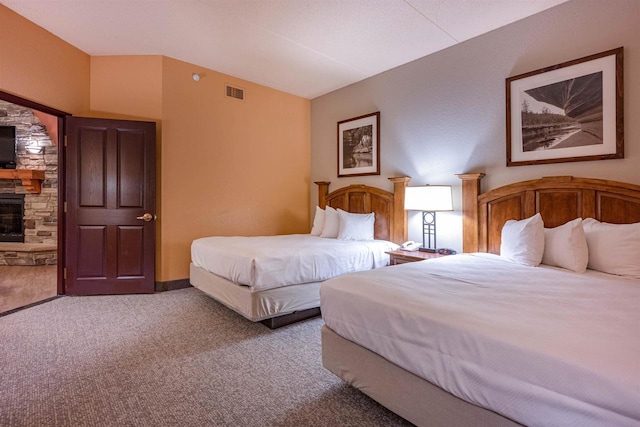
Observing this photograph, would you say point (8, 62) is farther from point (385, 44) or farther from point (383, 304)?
point (383, 304)

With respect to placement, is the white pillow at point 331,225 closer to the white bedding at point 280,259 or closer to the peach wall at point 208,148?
the white bedding at point 280,259

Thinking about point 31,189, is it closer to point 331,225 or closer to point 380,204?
point 331,225

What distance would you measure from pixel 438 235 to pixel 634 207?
170cm

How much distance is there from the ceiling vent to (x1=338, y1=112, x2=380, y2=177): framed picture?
1.55 meters

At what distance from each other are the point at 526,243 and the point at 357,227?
2.01 metres

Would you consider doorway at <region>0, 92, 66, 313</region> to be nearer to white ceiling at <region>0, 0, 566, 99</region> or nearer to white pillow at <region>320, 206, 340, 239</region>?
white ceiling at <region>0, 0, 566, 99</region>

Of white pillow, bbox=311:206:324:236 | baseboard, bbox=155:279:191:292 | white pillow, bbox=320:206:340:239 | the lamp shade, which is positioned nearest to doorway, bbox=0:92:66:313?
baseboard, bbox=155:279:191:292

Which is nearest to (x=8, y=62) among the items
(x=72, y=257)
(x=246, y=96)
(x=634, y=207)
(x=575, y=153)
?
(x=72, y=257)

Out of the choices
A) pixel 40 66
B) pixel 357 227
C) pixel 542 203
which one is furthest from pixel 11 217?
pixel 542 203

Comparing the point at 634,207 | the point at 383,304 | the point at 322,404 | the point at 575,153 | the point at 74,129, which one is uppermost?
the point at 74,129

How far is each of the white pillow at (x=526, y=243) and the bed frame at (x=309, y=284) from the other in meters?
1.46

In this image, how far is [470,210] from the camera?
132 inches

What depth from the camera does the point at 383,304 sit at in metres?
1.62

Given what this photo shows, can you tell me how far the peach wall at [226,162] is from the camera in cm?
417
